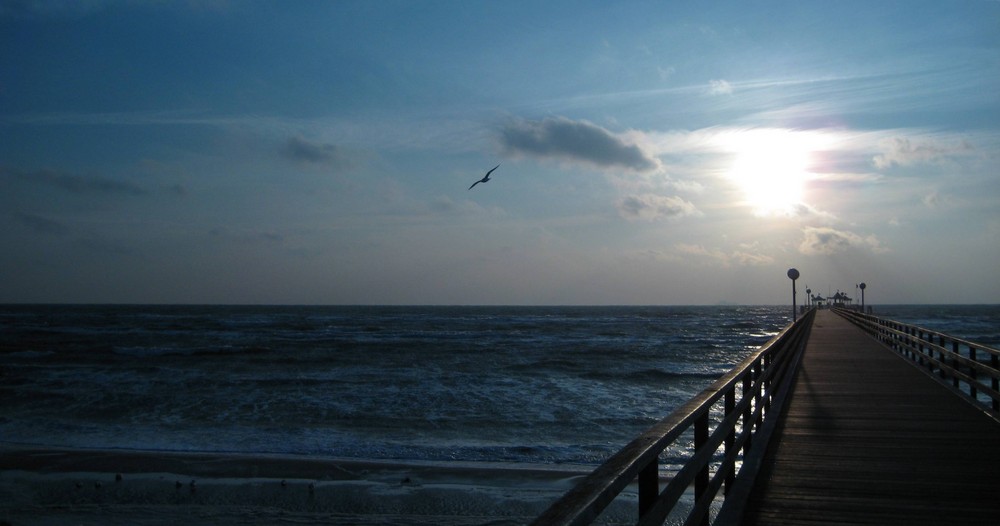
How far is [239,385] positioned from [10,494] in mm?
13596

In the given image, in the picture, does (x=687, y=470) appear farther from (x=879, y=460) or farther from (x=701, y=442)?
(x=879, y=460)

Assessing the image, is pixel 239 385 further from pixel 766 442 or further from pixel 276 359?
pixel 766 442

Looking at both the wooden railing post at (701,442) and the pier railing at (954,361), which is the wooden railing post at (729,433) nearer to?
the wooden railing post at (701,442)

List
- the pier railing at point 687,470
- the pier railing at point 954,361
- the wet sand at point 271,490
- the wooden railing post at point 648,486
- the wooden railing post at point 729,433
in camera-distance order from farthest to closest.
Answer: the wet sand at point 271,490, the pier railing at point 954,361, the wooden railing post at point 729,433, the wooden railing post at point 648,486, the pier railing at point 687,470

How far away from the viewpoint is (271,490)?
10.3 m

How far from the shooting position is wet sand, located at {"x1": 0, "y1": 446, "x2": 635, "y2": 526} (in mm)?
9195

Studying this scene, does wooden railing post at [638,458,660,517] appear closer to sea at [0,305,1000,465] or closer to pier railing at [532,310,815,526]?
pier railing at [532,310,815,526]

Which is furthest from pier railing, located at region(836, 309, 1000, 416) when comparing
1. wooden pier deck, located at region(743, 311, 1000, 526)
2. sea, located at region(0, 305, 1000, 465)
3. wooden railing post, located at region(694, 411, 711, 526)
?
wooden railing post, located at region(694, 411, 711, 526)

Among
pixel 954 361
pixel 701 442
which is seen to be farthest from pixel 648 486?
pixel 954 361

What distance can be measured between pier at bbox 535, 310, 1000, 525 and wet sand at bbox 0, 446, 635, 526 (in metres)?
2.11

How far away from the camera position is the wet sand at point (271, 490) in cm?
920

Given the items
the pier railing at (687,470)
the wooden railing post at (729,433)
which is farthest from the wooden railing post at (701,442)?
the wooden railing post at (729,433)

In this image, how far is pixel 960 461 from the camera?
20.5ft

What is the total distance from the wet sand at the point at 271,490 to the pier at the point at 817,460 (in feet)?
6.93
